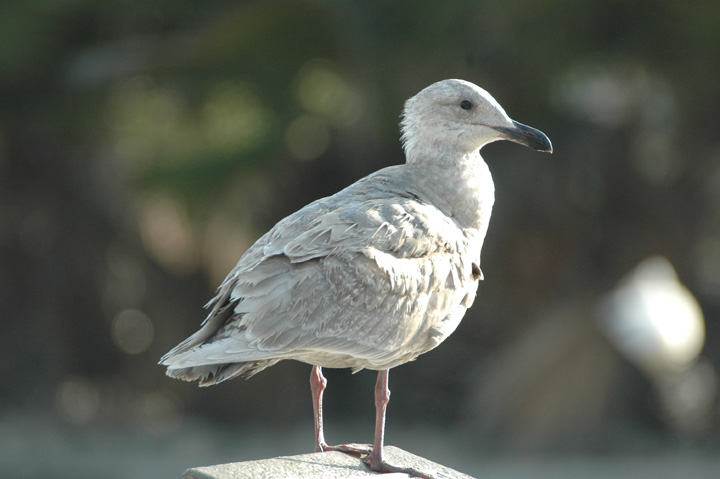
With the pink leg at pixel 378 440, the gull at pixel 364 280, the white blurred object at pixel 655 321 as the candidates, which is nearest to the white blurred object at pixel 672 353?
the white blurred object at pixel 655 321

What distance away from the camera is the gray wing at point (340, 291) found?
3365mm

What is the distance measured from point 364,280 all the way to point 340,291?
0.33 feet

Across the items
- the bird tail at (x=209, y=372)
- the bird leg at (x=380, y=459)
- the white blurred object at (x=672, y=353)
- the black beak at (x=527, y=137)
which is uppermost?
the black beak at (x=527, y=137)

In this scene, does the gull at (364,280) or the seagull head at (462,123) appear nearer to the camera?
the gull at (364,280)

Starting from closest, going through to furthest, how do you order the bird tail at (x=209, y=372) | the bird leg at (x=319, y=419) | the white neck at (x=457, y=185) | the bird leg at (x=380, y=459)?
the bird tail at (x=209, y=372)
the bird leg at (x=380, y=459)
the bird leg at (x=319, y=419)
the white neck at (x=457, y=185)

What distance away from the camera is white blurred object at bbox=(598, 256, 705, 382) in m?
10.2

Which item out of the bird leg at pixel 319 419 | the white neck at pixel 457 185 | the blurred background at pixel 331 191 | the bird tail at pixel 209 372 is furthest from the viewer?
the blurred background at pixel 331 191

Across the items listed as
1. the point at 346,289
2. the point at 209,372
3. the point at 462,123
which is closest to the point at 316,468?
the point at 209,372

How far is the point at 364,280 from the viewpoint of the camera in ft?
11.5

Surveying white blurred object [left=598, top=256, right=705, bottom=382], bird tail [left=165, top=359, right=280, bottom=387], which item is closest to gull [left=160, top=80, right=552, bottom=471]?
bird tail [left=165, top=359, right=280, bottom=387]

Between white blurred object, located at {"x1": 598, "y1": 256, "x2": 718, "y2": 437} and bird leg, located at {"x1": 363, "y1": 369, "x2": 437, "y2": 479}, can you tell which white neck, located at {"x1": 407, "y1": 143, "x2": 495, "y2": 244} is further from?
white blurred object, located at {"x1": 598, "y1": 256, "x2": 718, "y2": 437}

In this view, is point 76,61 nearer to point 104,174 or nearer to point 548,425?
point 104,174

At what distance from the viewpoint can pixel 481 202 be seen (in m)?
4.07

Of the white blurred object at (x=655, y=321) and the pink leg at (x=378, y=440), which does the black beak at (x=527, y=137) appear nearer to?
the pink leg at (x=378, y=440)
